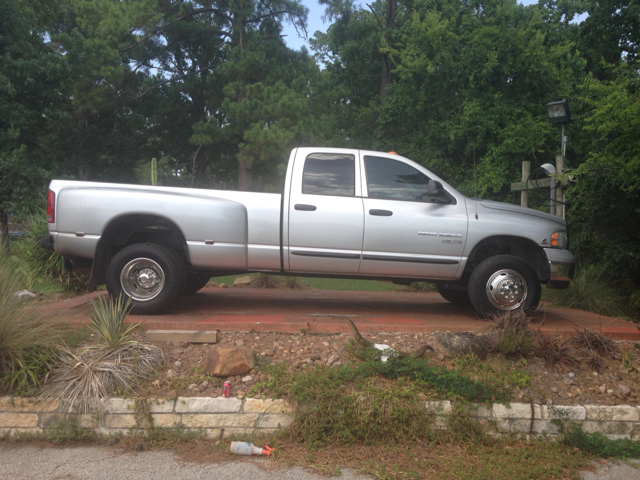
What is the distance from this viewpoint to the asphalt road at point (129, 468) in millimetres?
3703

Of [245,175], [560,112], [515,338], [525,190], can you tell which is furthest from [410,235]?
[245,175]

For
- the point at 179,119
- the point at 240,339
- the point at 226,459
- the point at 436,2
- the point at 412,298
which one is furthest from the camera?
the point at 179,119

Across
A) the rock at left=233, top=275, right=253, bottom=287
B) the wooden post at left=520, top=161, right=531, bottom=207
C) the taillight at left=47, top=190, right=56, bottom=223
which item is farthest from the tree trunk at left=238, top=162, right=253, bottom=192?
the taillight at left=47, top=190, right=56, bottom=223

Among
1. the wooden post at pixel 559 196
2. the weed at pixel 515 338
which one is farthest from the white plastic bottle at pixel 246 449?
the wooden post at pixel 559 196

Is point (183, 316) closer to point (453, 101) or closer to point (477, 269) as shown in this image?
point (477, 269)

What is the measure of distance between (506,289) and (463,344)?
1.37 meters

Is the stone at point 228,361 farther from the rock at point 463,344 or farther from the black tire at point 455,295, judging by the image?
the black tire at point 455,295

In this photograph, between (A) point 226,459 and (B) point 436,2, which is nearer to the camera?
(A) point 226,459

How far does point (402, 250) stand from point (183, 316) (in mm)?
2591

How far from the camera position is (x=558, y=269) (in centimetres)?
609

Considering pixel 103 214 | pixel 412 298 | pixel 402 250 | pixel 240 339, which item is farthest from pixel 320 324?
pixel 412 298

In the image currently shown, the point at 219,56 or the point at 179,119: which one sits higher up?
the point at 219,56

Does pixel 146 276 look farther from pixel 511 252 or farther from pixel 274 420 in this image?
pixel 511 252

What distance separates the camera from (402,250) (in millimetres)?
6094
